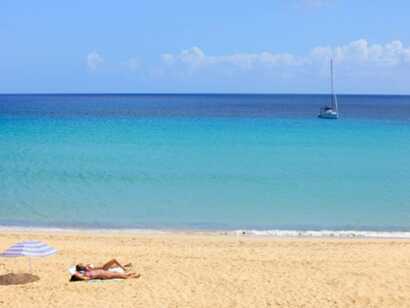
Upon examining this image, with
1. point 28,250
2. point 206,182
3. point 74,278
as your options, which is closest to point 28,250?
point 28,250

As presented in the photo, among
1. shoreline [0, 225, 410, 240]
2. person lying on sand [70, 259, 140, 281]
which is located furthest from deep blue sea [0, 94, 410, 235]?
person lying on sand [70, 259, 140, 281]

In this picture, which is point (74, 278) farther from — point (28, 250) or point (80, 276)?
point (28, 250)

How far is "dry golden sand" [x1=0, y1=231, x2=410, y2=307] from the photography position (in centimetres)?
1218

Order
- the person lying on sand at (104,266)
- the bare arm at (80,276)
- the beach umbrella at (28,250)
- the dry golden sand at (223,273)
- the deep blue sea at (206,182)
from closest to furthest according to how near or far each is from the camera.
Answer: the dry golden sand at (223,273), the beach umbrella at (28,250), the bare arm at (80,276), the person lying on sand at (104,266), the deep blue sea at (206,182)

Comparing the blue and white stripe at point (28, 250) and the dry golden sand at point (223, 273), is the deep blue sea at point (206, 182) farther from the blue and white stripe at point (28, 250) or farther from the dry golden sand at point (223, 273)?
the blue and white stripe at point (28, 250)

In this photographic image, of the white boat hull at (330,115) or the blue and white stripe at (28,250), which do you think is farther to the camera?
the white boat hull at (330,115)

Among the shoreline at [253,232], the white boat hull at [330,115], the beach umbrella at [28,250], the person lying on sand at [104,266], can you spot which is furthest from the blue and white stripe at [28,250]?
the white boat hull at [330,115]

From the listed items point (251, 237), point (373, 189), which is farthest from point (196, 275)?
point (373, 189)

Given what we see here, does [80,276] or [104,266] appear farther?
[104,266]

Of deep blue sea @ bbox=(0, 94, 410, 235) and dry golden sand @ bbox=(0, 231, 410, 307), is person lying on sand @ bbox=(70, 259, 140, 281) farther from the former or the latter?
deep blue sea @ bbox=(0, 94, 410, 235)

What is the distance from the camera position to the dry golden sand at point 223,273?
40.0 ft

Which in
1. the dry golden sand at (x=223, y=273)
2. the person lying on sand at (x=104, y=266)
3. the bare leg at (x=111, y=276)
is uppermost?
the person lying on sand at (x=104, y=266)

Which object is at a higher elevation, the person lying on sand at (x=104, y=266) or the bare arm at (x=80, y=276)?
the person lying on sand at (x=104, y=266)

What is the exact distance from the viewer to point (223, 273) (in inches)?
552
